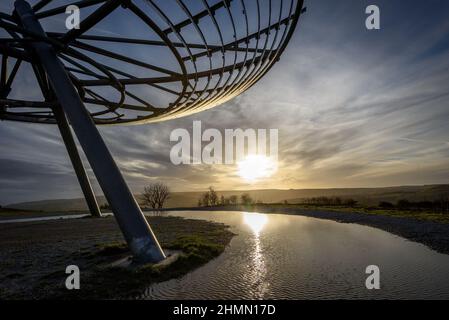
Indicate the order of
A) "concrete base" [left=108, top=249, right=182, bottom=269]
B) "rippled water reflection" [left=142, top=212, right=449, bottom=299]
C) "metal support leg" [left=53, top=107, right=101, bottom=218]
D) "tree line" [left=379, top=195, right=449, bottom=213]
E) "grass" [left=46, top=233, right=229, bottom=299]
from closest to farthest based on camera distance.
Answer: "grass" [left=46, top=233, right=229, bottom=299]
"rippled water reflection" [left=142, top=212, right=449, bottom=299]
"concrete base" [left=108, top=249, right=182, bottom=269]
"metal support leg" [left=53, top=107, right=101, bottom=218]
"tree line" [left=379, top=195, right=449, bottom=213]

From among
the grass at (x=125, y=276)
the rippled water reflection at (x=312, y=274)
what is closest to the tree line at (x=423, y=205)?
the rippled water reflection at (x=312, y=274)

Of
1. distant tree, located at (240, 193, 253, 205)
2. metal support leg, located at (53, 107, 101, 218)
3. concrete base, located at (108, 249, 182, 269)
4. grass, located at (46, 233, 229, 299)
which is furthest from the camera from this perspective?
distant tree, located at (240, 193, 253, 205)

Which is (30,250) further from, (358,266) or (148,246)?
(358,266)

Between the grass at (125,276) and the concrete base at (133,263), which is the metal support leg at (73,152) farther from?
the concrete base at (133,263)

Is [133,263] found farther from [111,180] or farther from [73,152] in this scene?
[73,152]

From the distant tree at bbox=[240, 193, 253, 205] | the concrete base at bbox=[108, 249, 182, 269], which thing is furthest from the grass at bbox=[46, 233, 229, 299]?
the distant tree at bbox=[240, 193, 253, 205]

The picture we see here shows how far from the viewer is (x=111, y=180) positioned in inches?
345

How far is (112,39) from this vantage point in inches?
449

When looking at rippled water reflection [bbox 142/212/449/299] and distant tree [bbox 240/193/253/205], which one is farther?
distant tree [bbox 240/193/253/205]

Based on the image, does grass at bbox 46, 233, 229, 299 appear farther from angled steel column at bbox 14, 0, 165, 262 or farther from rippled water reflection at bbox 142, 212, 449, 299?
angled steel column at bbox 14, 0, 165, 262

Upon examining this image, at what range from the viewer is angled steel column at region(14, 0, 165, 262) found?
8.50m
